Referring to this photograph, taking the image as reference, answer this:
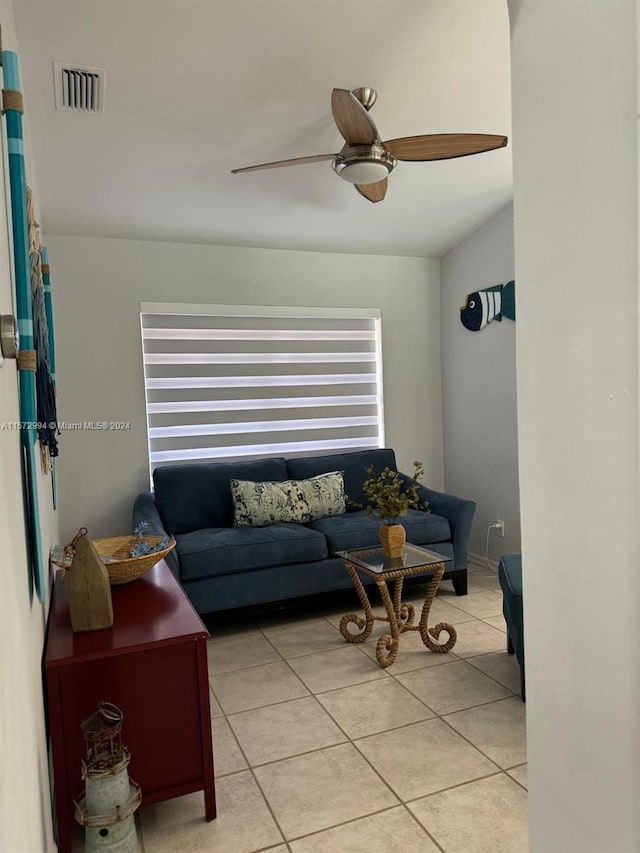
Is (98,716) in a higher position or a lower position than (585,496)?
lower

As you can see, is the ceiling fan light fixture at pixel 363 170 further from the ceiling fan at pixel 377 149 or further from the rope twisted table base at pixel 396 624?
the rope twisted table base at pixel 396 624

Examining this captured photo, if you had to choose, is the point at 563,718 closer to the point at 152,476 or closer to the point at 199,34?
the point at 199,34

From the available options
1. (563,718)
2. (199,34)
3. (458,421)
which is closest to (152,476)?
(458,421)

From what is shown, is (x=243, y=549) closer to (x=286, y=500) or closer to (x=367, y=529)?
(x=286, y=500)

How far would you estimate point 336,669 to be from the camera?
3.19m

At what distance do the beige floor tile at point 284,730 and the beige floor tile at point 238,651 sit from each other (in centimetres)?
49

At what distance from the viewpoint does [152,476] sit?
4.36 m

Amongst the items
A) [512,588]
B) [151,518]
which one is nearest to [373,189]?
[512,588]

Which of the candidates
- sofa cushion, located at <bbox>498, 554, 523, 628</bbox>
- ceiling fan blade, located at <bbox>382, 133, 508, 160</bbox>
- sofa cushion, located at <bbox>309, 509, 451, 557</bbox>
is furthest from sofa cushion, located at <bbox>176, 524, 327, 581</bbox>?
ceiling fan blade, located at <bbox>382, 133, 508, 160</bbox>

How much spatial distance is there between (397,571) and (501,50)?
7.88 ft

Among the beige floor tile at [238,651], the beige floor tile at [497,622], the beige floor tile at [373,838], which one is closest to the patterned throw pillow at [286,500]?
the beige floor tile at [238,651]

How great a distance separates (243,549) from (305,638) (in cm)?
61

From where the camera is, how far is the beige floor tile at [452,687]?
2814 millimetres

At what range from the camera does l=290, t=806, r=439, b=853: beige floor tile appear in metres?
1.94
